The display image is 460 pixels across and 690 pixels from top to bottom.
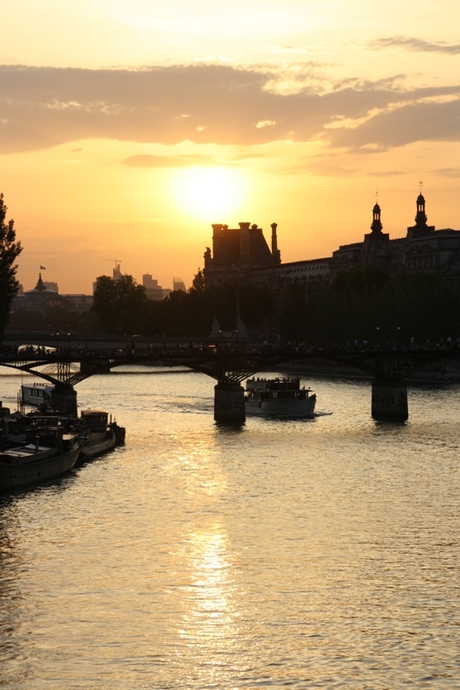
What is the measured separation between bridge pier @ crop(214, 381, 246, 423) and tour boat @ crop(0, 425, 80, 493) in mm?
22295

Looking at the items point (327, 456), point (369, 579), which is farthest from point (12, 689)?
point (327, 456)

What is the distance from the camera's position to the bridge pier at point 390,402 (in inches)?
3435

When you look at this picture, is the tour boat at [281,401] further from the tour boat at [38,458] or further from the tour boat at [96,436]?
the tour boat at [38,458]

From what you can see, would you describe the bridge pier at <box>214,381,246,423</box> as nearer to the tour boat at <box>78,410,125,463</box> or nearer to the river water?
the tour boat at <box>78,410,125,463</box>

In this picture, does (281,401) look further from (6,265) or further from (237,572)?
(237,572)

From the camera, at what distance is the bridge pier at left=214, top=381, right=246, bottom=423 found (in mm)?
88375

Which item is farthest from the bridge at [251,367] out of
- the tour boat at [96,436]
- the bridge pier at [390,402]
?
the tour boat at [96,436]

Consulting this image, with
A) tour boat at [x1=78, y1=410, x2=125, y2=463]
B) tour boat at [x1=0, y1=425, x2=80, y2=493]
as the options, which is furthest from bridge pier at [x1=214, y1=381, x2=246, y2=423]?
tour boat at [x1=0, y1=425, x2=80, y2=493]

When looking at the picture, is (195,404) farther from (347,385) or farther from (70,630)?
(70,630)

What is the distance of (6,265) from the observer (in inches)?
3110

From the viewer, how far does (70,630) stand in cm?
3531

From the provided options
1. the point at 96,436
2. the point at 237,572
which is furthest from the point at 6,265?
the point at 237,572

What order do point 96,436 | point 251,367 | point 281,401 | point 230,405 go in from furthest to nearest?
point 281,401
point 251,367
point 230,405
point 96,436

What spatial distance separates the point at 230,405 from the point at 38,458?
31.0m
